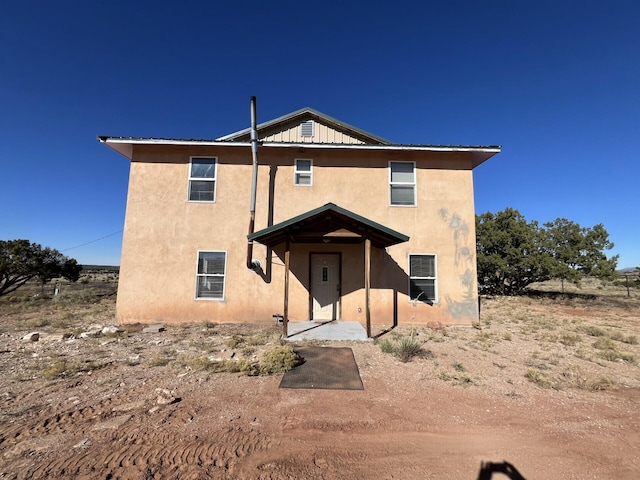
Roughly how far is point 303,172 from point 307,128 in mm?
2226

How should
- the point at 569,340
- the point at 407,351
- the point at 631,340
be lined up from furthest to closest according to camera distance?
the point at 631,340 < the point at 569,340 < the point at 407,351

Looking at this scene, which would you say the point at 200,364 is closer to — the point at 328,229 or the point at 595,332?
the point at 328,229

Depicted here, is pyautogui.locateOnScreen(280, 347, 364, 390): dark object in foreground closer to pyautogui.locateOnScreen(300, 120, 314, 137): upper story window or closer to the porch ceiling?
the porch ceiling

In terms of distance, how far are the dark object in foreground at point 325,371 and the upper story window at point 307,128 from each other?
805cm

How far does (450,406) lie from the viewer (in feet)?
14.4

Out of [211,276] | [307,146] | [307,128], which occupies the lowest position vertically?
[211,276]

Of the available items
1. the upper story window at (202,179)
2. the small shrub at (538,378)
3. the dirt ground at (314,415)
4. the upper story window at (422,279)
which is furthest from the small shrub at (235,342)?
the small shrub at (538,378)

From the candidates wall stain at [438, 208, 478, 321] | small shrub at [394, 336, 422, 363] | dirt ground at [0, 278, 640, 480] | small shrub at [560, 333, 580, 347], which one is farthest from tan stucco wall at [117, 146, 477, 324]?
small shrub at [394, 336, 422, 363]

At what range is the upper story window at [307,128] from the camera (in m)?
11.5

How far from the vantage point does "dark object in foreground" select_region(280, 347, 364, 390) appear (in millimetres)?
5070

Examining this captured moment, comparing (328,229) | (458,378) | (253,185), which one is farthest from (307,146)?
(458,378)

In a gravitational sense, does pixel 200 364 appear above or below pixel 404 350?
below

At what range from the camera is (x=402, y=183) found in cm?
1059

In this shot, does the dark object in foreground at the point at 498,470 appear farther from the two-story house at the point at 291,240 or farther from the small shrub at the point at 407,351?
Answer: the two-story house at the point at 291,240
